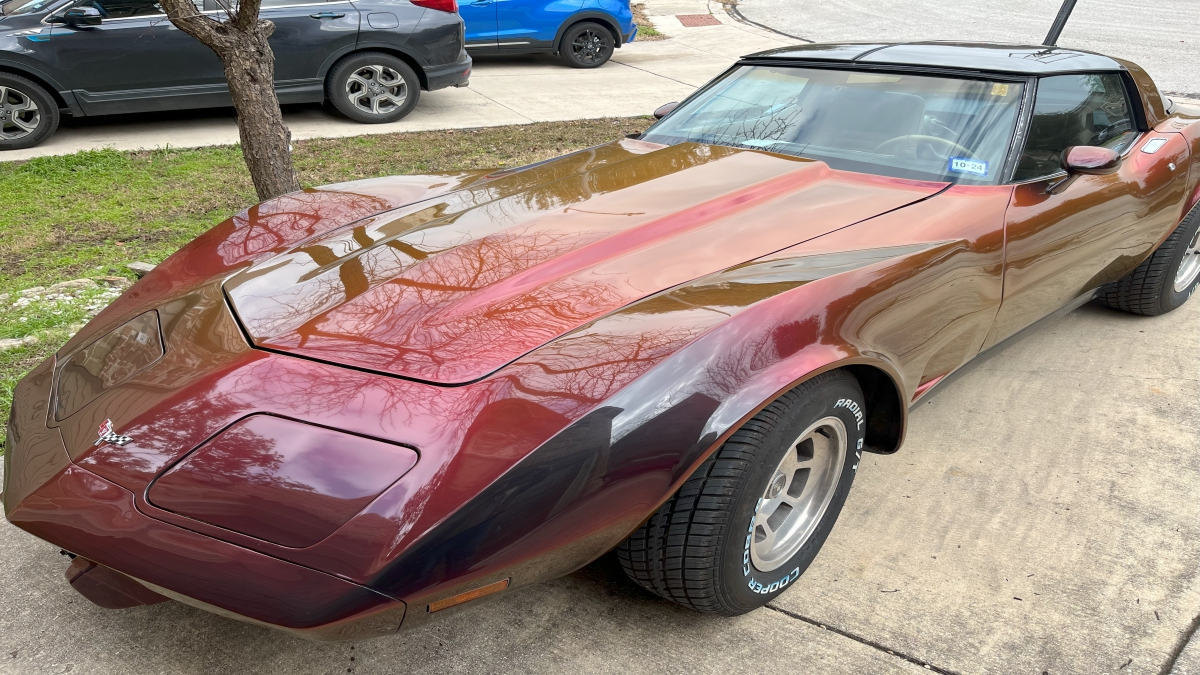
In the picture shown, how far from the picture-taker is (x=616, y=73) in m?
10.4

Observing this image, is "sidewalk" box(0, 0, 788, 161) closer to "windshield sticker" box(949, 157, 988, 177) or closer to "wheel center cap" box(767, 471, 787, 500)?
"windshield sticker" box(949, 157, 988, 177)

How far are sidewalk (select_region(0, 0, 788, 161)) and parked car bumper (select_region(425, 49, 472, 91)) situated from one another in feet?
1.04

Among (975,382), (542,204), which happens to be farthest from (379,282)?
(975,382)

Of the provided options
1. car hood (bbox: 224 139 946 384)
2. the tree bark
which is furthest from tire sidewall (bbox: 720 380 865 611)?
the tree bark

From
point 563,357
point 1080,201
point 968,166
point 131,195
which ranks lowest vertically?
point 131,195

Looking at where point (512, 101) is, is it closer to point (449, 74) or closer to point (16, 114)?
point (449, 74)

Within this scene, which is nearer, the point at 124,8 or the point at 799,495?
the point at 799,495

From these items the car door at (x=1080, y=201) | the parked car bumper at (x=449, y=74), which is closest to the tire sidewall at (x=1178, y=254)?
the car door at (x=1080, y=201)

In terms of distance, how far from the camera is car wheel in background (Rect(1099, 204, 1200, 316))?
3.74 metres

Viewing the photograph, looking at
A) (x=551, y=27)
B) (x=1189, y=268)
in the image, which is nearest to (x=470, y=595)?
(x=1189, y=268)

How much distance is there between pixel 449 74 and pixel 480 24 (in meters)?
2.49

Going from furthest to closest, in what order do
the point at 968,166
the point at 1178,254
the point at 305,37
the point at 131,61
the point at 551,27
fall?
the point at 551,27, the point at 305,37, the point at 131,61, the point at 1178,254, the point at 968,166

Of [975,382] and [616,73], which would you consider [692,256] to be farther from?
[616,73]

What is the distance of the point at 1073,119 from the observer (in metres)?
3.14
